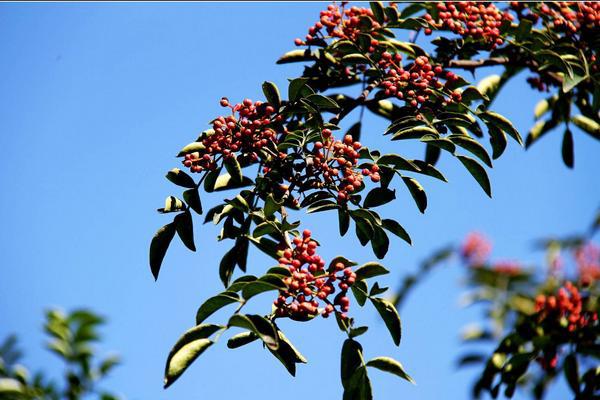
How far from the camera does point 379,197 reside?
237 cm

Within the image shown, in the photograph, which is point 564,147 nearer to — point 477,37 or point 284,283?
point 477,37

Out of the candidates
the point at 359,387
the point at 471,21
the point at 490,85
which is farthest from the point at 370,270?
the point at 490,85

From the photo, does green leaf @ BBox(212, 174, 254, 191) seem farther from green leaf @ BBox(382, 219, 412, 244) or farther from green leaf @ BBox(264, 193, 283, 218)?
green leaf @ BBox(382, 219, 412, 244)

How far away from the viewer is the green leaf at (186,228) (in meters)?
2.44

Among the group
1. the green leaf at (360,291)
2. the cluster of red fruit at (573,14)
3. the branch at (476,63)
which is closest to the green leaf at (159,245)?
the green leaf at (360,291)

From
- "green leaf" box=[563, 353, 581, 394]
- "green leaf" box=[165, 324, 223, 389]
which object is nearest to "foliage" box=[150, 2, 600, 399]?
"green leaf" box=[165, 324, 223, 389]

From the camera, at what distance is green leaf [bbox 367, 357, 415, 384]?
208 centimetres

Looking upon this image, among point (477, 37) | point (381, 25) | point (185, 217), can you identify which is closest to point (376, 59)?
point (381, 25)

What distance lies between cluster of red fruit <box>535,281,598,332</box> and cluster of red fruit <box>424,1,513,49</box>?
1155 millimetres

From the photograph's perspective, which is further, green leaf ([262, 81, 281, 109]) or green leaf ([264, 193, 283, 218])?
green leaf ([262, 81, 281, 109])

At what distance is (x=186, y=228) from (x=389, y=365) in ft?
2.85

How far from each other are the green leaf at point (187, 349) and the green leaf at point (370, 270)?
502mm

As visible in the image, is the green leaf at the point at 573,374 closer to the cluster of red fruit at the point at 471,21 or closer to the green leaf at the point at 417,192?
the green leaf at the point at 417,192

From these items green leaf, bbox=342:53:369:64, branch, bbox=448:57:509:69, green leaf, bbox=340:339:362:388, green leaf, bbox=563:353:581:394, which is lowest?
green leaf, bbox=563:353:581:394
